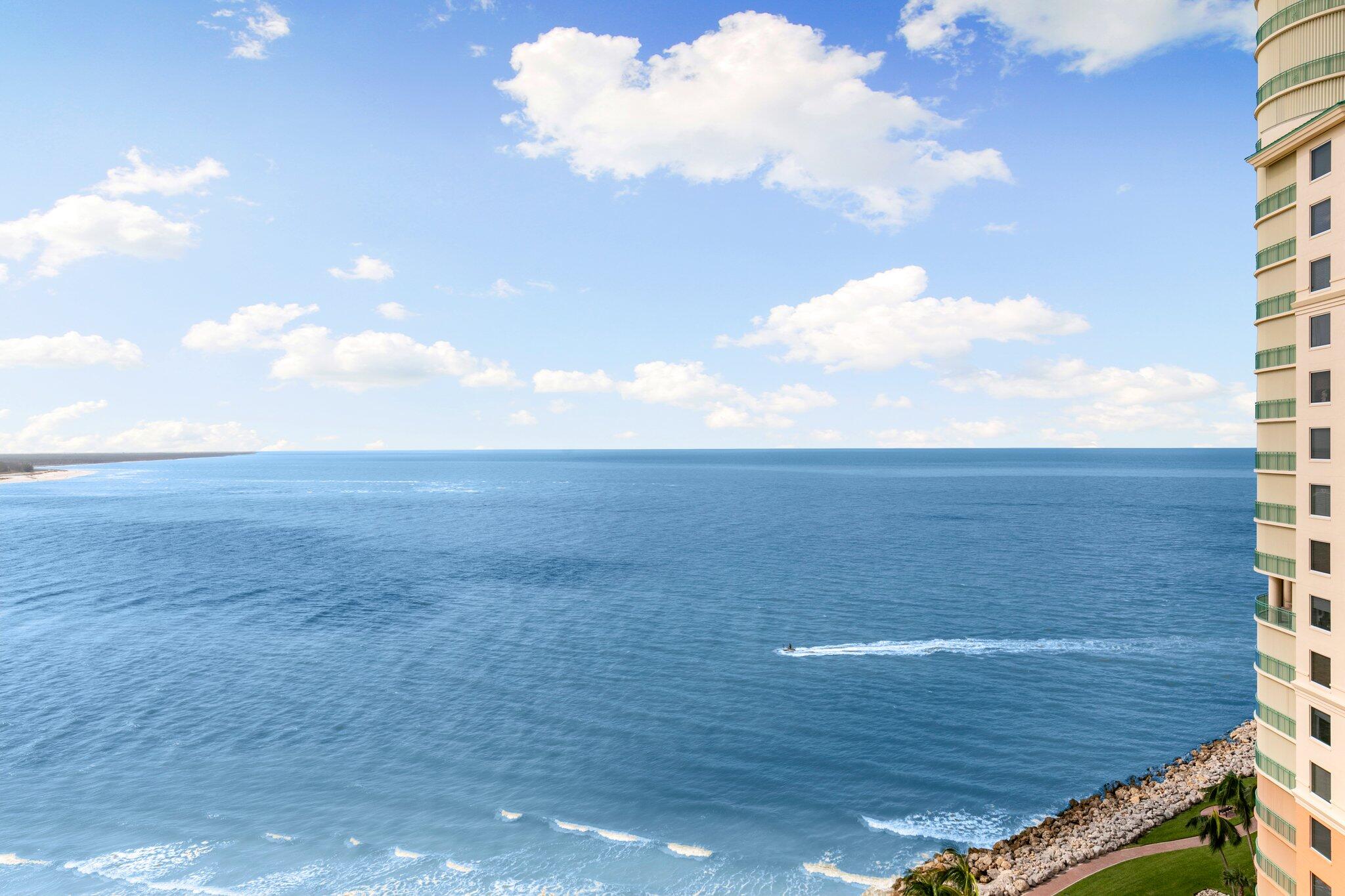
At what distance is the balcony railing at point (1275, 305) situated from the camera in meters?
30.6

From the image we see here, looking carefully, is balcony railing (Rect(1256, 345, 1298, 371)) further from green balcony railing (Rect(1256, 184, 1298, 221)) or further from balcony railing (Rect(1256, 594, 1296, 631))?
balcony railing (Rect(1256, 594, 1296, 631))

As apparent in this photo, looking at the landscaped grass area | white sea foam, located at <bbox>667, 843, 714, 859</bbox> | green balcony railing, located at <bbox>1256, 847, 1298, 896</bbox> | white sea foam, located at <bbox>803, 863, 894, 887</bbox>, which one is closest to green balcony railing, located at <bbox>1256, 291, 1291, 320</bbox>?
green balcony railing, located at <bbox>1256, 847, 1298, 896</bbox>

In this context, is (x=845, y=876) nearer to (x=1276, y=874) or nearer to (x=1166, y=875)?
(x=1166, y=875)

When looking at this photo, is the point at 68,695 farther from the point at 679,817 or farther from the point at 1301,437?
the point at 1301,437

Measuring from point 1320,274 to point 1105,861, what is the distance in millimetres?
34130

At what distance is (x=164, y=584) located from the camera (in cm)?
11919

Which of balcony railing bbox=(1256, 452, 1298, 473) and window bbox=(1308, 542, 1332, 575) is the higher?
balcony railing bbox=(1256, 452, 1298, 473)

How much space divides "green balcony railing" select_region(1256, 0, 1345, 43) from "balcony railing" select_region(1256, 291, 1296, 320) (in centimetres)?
1136

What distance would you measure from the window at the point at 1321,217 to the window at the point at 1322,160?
3.81 ft

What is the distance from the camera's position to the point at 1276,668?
31672 mm

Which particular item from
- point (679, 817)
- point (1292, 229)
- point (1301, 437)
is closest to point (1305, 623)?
point (1301, 437)

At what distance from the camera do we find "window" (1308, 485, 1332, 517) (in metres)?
28.6

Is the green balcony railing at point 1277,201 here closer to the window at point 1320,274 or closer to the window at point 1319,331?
the window at point 1320,274

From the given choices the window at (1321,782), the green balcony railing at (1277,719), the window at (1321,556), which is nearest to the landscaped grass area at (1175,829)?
the green balcony railing at (1277,719)
